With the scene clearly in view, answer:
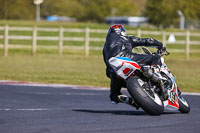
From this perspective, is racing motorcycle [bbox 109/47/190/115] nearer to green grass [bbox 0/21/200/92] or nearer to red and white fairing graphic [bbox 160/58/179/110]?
red and white fairing graphic [bbox 160/58/179/110]

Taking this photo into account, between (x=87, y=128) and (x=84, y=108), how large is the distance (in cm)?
261

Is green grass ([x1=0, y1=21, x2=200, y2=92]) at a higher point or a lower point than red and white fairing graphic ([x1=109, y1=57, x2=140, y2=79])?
lower

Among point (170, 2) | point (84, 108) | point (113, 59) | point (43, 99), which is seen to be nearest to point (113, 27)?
point (113, 59)

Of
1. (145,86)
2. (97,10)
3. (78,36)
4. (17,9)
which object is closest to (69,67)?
(145,86)

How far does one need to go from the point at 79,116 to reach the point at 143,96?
45.8 inches

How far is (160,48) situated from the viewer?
28.6 ft

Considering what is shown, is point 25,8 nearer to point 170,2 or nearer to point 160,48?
point 170,2

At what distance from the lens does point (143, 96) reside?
8.12m

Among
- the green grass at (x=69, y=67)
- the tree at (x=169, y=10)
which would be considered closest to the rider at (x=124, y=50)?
the green grass at (x=69, y=67)

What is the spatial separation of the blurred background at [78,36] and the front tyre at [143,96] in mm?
6593

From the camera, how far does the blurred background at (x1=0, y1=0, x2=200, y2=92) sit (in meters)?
19.9

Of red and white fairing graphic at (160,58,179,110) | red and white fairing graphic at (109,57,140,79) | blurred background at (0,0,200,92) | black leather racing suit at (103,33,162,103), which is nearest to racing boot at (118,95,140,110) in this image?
black leather racing suit at (103,33,162,103)

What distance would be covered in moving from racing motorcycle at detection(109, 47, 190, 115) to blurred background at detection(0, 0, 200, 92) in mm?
6253

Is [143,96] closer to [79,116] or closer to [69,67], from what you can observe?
[79,116]
